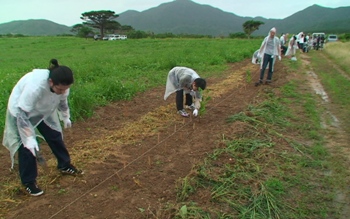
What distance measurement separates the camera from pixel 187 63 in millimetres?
12438

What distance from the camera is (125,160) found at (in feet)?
13.1

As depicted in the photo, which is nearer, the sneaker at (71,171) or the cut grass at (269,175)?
the cut grass at (269,175)

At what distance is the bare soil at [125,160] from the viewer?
2951mm

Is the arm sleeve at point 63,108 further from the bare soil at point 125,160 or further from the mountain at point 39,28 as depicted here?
the mountain at point 39,28

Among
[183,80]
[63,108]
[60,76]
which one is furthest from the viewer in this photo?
[183,80]

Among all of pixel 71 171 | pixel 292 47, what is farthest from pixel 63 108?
pixel 292 47

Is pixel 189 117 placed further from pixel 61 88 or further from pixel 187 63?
pixel 187 63

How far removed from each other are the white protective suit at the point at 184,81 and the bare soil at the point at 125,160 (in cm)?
50

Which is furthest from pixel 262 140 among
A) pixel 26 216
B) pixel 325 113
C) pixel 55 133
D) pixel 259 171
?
pixel 26 216

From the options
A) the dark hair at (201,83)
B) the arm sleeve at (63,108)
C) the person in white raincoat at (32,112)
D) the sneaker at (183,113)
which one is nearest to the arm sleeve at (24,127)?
the person in white raincoat at (32,112)

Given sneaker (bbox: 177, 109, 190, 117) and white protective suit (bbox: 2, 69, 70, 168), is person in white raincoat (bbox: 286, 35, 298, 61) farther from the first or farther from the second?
white protective suit (bbox: 2, 69, 70, 168)

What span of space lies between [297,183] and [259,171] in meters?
0.43

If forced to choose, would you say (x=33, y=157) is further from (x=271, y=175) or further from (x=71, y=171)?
(x=271, y=175)

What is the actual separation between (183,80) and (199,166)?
2197 mm
